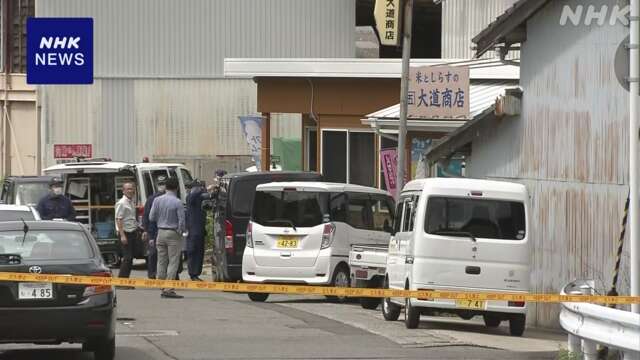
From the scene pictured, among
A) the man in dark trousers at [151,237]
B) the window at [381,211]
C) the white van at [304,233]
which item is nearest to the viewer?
the white van at [304,233]

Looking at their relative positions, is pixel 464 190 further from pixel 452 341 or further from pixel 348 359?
pixel 348 359

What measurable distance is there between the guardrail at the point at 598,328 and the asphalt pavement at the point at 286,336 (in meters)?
1.63

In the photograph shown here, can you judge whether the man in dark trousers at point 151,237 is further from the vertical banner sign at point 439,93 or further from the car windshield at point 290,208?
the vertical banner sign at point 439,93

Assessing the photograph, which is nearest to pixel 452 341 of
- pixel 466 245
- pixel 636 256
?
pixel 466 245

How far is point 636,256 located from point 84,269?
530 cm

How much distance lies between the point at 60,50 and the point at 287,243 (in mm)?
13095

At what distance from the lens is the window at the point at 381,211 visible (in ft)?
69.4

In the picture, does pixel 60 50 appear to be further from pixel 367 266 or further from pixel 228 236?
pixel 367 266

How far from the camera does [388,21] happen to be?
25.5 m

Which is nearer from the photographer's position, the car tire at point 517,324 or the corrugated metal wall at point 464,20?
the car tire at point 517,324

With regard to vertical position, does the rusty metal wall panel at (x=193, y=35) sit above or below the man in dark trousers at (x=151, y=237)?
above

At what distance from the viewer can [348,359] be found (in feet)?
44.0

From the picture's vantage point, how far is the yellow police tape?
12430 millimetres

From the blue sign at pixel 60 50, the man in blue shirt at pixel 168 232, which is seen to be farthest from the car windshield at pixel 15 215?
the blue sign at pixel 60 50
